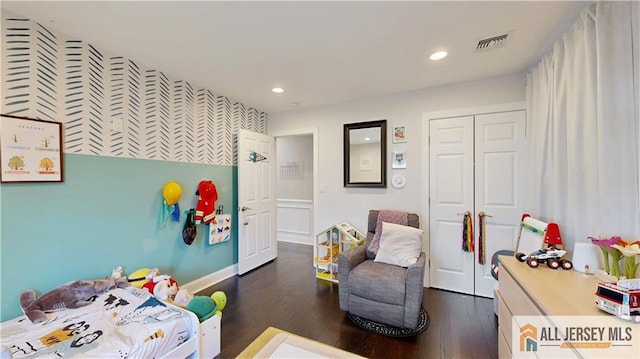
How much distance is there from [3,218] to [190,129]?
64.1 inches

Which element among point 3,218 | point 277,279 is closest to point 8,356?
point 3,218

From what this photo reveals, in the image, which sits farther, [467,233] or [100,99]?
[467,233]

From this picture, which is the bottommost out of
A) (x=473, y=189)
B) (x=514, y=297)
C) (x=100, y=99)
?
(x=514, y=297)

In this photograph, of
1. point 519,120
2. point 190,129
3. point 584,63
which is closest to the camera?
point 584,63

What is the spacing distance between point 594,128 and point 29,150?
364 cm

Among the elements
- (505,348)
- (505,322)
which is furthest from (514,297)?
(505,348)

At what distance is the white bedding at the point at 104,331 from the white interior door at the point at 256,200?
5.24 feet

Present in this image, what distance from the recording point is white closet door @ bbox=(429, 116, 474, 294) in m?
2.84

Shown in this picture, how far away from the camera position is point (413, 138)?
10.2 ft

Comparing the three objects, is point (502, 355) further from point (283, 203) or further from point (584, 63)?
point (283, 203)

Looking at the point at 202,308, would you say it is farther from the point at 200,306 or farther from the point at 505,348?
the point at 505,348

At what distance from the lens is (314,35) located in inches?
74.9

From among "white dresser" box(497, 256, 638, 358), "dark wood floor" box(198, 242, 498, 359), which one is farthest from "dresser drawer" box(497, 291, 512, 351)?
"dark wood floor" box(198, 242, 498, 359)

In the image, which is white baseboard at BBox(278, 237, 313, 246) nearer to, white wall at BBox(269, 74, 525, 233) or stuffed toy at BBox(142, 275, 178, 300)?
white wall at BBox(269, 74, 525, 233)
